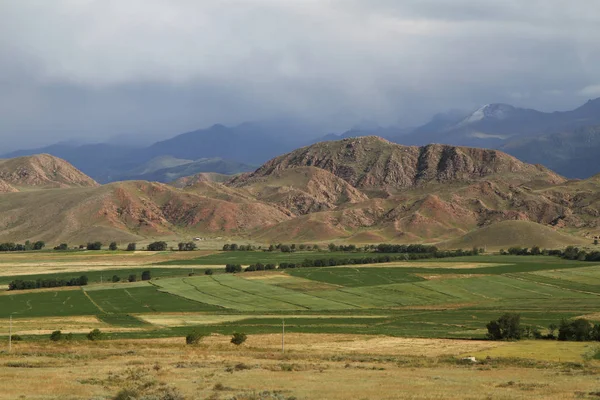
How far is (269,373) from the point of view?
55.1 metres

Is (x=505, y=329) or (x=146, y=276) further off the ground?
(x=146, y=276)

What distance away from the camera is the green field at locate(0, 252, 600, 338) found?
4053 inches

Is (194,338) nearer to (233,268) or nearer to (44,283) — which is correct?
(44,283)

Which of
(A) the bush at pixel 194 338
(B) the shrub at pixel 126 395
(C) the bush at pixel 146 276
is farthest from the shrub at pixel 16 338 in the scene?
(C) the bush at pixel 146 276

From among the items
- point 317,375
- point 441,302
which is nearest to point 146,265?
point 441,302

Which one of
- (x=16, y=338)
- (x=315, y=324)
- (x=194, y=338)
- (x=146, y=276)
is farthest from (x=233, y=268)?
(x=194, y=338)

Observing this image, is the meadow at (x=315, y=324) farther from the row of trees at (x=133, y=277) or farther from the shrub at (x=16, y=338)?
the row of trees at (x=133, y=277)

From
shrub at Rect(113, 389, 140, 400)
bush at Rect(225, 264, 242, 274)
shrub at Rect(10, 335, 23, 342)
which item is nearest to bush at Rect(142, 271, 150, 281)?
bush at Rect(225, 264, 242, 274)

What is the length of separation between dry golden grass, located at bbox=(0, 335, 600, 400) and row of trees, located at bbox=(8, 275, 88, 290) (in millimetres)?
75692

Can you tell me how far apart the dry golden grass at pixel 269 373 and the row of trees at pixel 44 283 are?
75692mm

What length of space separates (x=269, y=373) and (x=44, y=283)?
108081 millimetres

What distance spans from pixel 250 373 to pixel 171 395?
476 inches

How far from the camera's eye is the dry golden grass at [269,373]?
46472 mm

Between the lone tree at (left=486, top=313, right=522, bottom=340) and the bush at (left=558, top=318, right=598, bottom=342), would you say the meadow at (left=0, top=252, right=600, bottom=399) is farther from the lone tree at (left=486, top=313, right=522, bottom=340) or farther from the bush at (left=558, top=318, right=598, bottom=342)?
the bush at (left=558, top=318, right=598, bottom=342)
